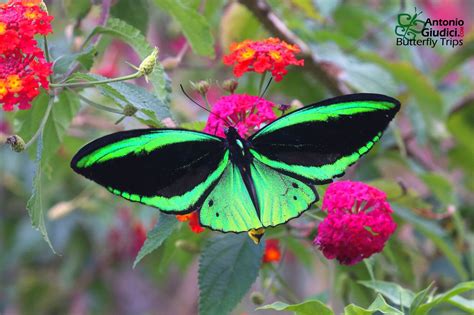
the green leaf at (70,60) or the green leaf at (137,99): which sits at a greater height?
the green leaf at (70,60)

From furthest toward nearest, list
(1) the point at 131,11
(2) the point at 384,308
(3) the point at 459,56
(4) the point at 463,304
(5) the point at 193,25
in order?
(3) the point at 459,56, (1) the point at 131,11, (5) the point at 193,25, (4) the point at 463,304, (2) the point at 384,308

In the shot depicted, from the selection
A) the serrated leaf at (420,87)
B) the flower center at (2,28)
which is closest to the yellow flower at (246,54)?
the flower center at (2,28)

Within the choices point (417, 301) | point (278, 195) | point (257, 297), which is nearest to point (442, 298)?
point (417, 301)

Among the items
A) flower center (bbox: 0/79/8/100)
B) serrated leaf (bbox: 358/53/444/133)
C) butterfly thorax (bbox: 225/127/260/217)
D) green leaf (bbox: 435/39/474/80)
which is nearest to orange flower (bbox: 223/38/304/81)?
butterfly thorax (bbox: 225/127/260/217)

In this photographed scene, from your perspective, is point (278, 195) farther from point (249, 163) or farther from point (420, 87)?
point (420, 87)

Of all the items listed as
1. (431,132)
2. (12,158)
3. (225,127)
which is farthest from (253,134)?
(12,158)

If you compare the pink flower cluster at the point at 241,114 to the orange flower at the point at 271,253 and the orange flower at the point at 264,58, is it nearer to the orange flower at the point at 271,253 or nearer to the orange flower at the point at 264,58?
the orange flower at the point at 264,58
